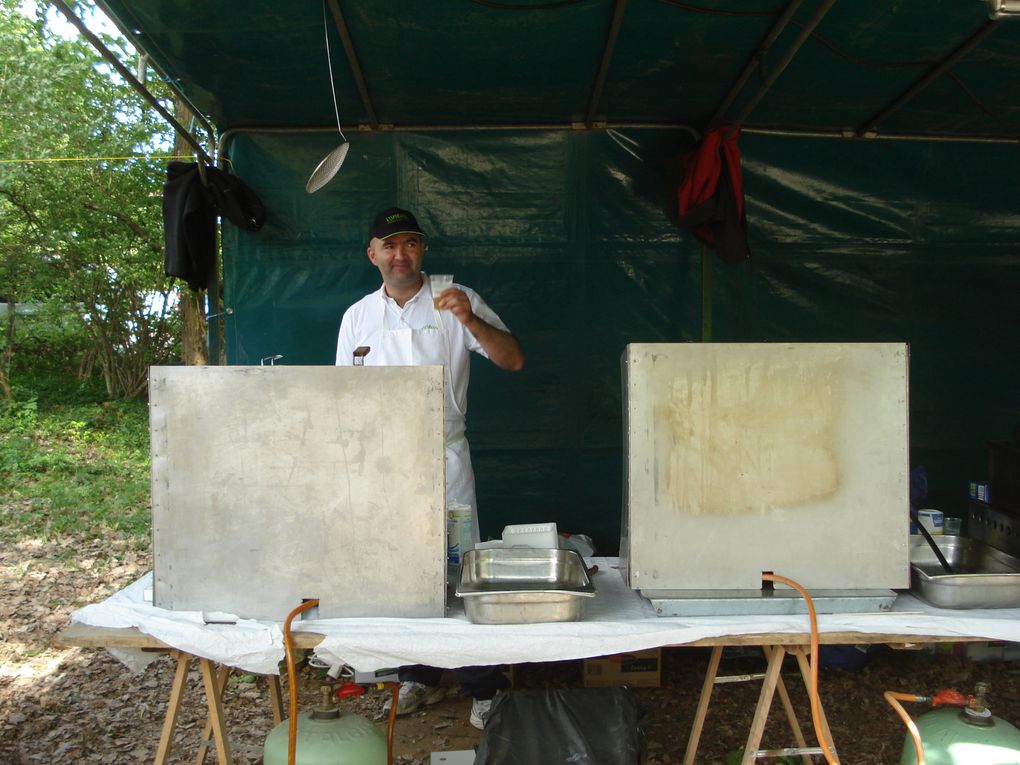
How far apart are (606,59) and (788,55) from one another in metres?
0.69

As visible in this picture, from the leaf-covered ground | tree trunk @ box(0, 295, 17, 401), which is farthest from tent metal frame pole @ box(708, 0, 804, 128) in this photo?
tree trunk @ box(0, 295, 17, 401)

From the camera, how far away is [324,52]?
306 cm

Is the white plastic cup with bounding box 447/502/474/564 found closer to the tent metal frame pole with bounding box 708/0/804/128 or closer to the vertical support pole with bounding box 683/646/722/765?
the vertical support pole with bounding box 683/646/722/765

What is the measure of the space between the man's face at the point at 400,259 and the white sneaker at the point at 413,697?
63.2 inches

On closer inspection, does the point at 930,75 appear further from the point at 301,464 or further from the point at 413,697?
the point at 413,697

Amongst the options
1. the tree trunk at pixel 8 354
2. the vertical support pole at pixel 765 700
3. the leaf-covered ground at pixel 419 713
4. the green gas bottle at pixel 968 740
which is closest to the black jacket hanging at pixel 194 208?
the leaf-covered ground at pixel 419 713

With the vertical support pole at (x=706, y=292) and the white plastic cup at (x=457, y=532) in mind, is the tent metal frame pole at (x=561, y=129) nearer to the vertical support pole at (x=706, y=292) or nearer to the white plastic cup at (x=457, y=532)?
the vertical support pole at (x=706, y=292)

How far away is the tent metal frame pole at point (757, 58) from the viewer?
2.77 m

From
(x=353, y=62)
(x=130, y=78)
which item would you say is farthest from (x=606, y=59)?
(x=130, y=78)

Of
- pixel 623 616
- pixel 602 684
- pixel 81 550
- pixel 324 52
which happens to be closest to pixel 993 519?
pixel 623 616

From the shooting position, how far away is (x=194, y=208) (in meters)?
3.61

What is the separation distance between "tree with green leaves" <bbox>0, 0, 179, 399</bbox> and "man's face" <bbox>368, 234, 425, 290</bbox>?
6.69 meters

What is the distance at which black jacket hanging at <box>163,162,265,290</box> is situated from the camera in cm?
361

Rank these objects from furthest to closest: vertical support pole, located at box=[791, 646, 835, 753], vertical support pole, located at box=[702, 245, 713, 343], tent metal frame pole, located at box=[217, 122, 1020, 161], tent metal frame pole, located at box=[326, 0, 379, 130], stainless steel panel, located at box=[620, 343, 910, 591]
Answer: vertical support pole, located at box=[702, 245, 713, 343] → tent metal frame pole, located at box=[217, 122, 1020, 161] → tent metal frame pole, located at box=[326, 0, 379, 130] → stainless steel panel, located at box=[620, 343, 910, 591] → vertical support pole, located at box=[791, 646, 835, 753]
